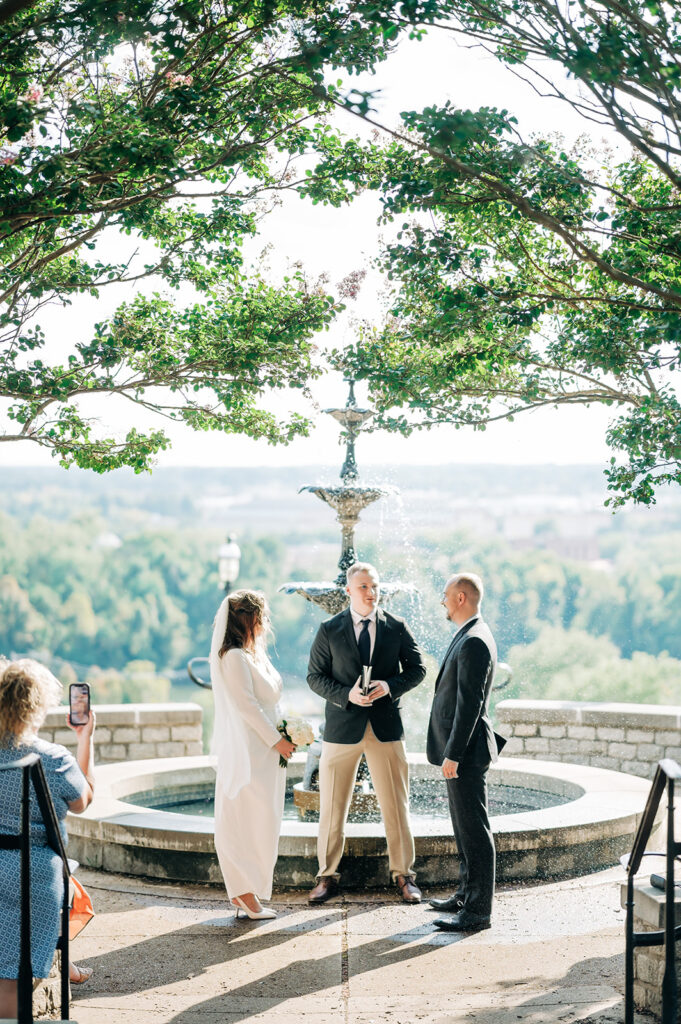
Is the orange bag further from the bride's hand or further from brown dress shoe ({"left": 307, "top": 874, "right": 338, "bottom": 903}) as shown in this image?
brown dress shoe ({"left": 307, "top": 874, "right": 338, "bottom": 903})

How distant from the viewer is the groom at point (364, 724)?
20.3 ft

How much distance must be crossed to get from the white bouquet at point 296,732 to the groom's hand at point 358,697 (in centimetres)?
30

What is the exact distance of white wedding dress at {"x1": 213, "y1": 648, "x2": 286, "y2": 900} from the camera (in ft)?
19.1

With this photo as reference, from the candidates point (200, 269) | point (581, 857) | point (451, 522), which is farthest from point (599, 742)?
point (451, 522)

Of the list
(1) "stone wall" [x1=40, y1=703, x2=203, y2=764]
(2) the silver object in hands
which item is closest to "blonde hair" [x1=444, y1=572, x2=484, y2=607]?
(2) the silver object in hands

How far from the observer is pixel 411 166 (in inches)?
245

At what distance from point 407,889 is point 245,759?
1.27 metres

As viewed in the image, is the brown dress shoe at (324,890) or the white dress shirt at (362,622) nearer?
the brown dress shoe at (324,890)

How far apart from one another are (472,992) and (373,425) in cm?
546

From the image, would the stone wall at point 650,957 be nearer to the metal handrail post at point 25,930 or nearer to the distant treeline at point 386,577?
the metal handrail post at point 25,930

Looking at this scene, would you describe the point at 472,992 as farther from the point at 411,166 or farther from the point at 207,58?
the point at 207,58

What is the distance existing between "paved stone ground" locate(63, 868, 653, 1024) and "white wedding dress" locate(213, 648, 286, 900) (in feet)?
0.95

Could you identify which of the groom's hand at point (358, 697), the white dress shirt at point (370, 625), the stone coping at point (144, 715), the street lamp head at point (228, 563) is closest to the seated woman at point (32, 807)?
the groom's hand at point (358, 697)

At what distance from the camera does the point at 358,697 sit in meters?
6.11
